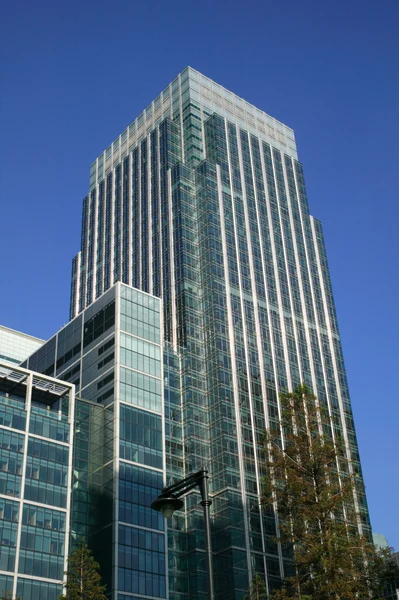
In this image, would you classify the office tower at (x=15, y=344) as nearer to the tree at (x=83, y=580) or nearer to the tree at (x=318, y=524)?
the tree at (x=83, y=580)

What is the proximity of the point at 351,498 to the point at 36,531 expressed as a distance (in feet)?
166

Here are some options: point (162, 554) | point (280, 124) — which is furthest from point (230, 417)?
point (280, 124)

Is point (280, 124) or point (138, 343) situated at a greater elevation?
point (280, 124)

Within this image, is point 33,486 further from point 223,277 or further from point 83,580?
point 223,277

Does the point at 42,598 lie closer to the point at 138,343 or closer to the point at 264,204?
the point at 138,343

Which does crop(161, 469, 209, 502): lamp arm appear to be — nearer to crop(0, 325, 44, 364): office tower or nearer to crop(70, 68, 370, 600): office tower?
crop(70, 68, 370, 600): office tower

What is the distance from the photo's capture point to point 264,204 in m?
168

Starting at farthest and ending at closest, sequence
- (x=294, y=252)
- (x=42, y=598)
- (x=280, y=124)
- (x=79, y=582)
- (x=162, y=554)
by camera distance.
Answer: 1. (x=280, y=124)
2. (x=294, y=252)
3. (x=162, y=554)
4. (x=42, y=598)
5. (x=79, y=582)

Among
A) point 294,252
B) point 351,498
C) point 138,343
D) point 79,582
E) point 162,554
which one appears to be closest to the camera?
point 351,498

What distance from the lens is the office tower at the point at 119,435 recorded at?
103 meters

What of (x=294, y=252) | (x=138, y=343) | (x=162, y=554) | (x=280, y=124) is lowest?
(x=162, y=554)

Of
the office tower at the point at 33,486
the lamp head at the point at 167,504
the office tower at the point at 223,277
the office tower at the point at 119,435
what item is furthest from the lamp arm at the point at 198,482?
the office tower at the point at 223,277

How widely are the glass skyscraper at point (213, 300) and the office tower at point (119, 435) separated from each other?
47cm

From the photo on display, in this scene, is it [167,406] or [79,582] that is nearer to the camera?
[79,582]
